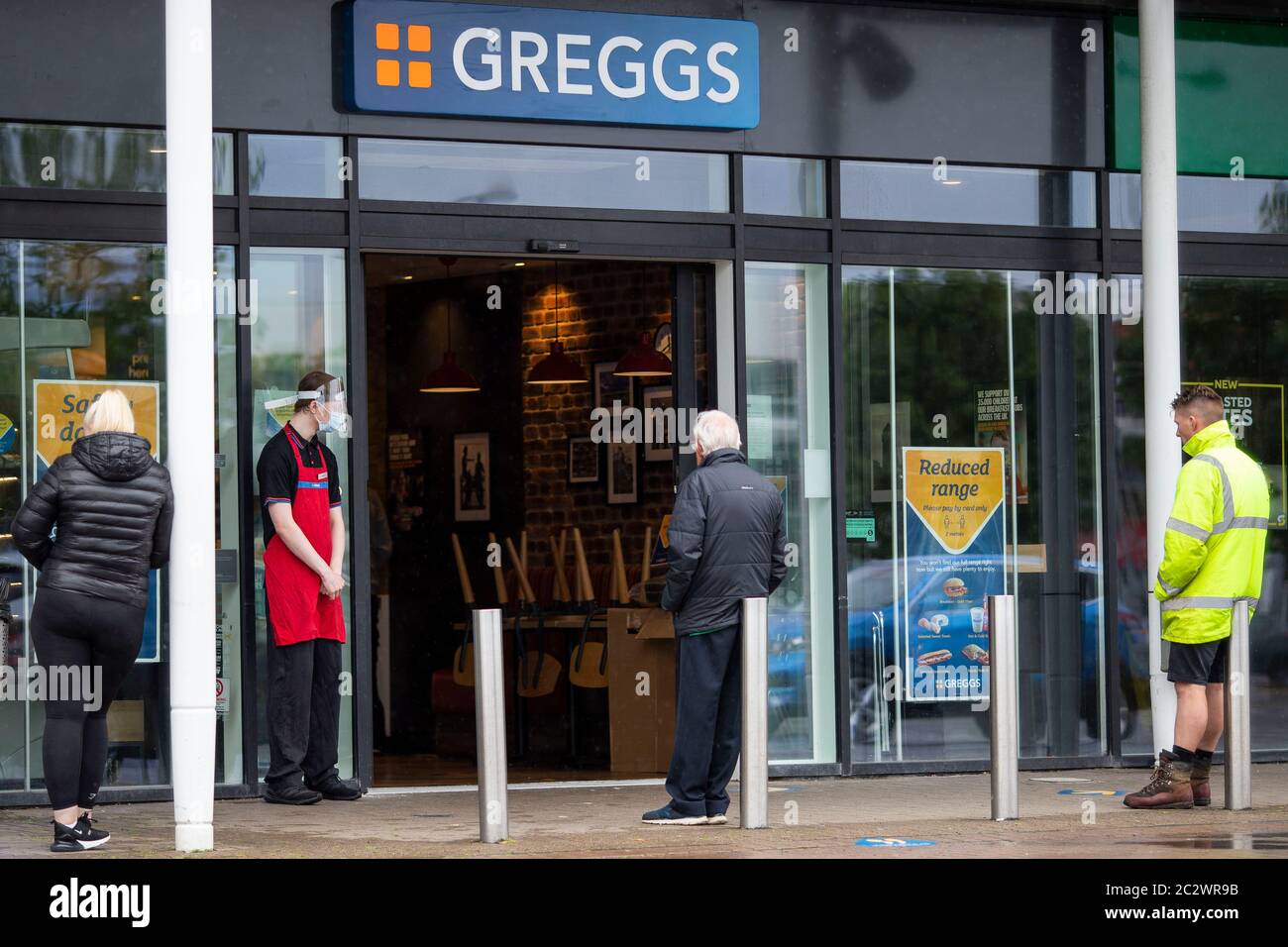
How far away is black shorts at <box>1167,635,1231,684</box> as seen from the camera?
9008mm

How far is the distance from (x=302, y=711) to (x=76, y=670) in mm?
1865

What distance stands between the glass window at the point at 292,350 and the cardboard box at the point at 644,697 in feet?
6.85

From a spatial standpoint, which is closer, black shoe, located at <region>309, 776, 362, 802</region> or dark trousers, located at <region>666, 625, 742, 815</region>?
dark trousers, located at <region>666, 625, 742, 815</region>

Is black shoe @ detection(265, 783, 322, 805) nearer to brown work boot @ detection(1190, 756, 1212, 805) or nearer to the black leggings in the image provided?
the black leggings

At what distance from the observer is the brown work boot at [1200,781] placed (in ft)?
29.8

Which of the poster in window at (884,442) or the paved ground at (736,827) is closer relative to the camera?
the paved ground at (736,827)

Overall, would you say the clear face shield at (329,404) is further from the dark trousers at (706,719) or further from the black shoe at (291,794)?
the dark trousers at (706,719)

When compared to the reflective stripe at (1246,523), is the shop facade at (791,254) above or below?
above

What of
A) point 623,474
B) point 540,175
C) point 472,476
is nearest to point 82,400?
point 540,175

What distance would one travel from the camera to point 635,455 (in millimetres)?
14875

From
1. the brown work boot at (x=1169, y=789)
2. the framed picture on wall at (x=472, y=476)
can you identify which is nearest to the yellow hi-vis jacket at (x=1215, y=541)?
the brown work boot at (x=1169, y=789)

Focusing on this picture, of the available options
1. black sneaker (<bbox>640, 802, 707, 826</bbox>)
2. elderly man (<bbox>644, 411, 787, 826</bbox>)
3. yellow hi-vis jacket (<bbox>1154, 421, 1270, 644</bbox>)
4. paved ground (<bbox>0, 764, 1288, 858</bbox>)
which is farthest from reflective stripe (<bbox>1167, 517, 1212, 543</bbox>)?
black sneaker (<bbox>640, 802, 707, 826</bbox>)

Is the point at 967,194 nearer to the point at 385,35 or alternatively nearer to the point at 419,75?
the point at 419,75

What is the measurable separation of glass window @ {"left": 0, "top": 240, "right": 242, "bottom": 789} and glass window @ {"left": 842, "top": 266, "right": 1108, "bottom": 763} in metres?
3.49
